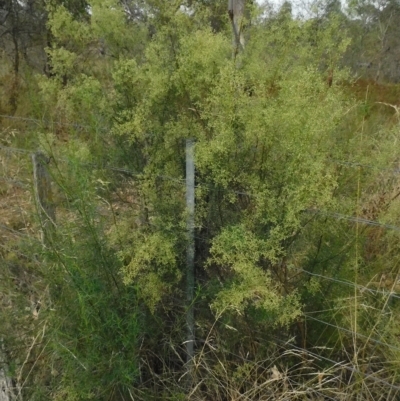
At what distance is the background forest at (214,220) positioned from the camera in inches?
74.6

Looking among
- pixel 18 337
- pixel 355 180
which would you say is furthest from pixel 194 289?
pixel 18 337

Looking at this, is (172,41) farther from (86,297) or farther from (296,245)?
(86,297)

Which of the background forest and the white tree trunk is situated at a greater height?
the white tree trunk

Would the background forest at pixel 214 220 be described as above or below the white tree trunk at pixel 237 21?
below

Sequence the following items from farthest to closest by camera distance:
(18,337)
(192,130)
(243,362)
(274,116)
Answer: (18,337), (243,362), (192,130), (274,116)

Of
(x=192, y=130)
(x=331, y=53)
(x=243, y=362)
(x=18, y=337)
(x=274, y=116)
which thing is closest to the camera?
(x=274, y=116)

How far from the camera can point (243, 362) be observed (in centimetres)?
234

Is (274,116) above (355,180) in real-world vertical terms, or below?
above

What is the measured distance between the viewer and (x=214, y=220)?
2.12m

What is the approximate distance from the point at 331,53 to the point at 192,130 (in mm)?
759

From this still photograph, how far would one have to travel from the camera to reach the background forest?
1895mm

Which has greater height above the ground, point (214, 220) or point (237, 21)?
point (237, 21)

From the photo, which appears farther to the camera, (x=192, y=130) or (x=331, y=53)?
(x=331, y=53)

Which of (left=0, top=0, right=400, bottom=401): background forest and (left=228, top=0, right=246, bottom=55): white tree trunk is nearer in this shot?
(left=0, top=0, right=400, bottom=401): background forest
